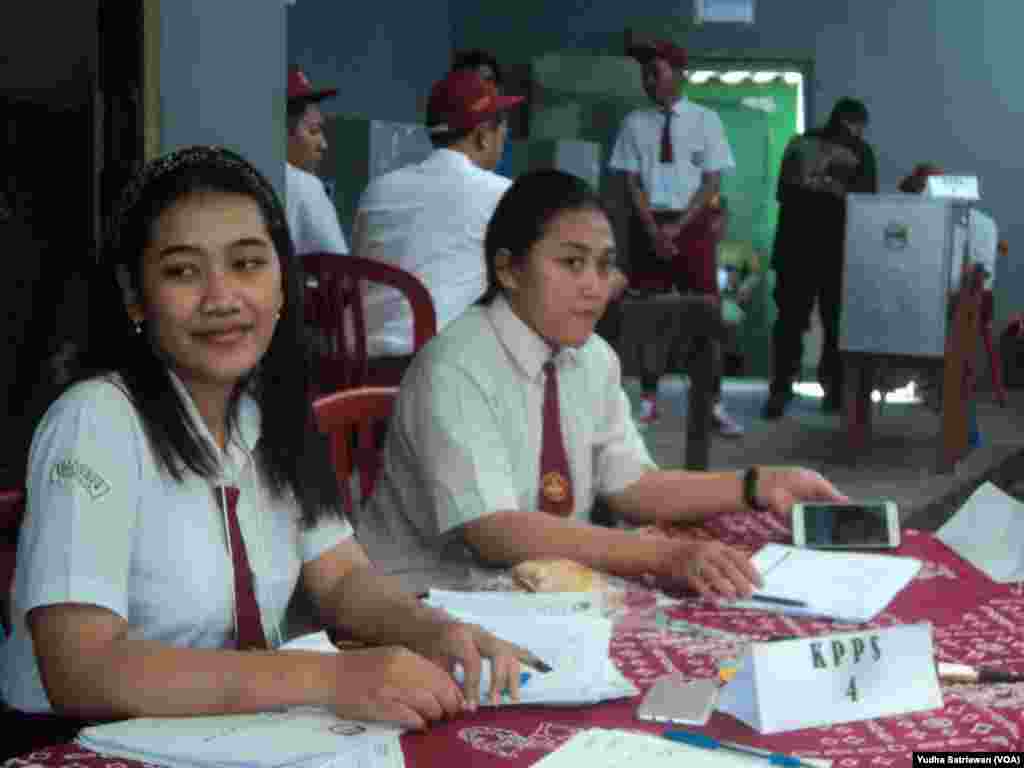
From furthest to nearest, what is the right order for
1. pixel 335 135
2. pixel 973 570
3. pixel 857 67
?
pixel 857 67, pixel 335 135, pixel 973 570

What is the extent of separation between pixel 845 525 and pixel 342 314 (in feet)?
6.54

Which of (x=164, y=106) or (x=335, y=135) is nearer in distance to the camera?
(x=164, y=106)

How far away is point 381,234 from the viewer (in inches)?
151

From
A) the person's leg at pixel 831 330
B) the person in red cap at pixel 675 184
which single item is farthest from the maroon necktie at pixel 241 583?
the person's leg at pixel 831 330

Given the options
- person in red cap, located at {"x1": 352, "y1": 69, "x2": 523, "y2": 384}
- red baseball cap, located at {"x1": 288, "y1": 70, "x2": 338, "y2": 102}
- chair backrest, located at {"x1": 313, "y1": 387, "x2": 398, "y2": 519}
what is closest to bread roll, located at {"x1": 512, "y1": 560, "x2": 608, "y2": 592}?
chair backrest, located at {"x1": 313, "y1": 387, "x2": 398, "y2": 519}

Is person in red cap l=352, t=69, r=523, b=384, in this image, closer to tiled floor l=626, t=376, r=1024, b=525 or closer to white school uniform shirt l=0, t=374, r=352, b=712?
tiled floor l=626, t=376, r=1024, b=525

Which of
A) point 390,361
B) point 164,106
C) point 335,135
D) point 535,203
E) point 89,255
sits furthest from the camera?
point 335,135

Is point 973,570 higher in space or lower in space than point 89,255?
lower

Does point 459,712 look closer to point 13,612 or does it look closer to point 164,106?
point 13,612

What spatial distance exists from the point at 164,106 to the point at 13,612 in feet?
4.42

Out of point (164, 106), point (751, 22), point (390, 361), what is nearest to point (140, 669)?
point (164, 106)

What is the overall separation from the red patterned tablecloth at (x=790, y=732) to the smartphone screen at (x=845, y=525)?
133 mm

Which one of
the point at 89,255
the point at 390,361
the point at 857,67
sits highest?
the point at 857,67

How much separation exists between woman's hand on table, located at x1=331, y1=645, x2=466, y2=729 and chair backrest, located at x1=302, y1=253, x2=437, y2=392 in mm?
2319
